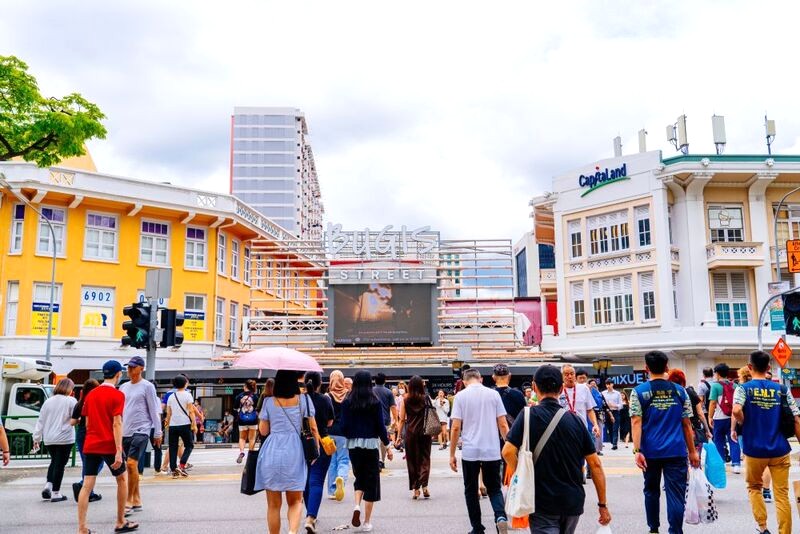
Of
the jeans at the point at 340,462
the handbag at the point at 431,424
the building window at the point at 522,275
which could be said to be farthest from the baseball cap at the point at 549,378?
the building window at the point at 522,275

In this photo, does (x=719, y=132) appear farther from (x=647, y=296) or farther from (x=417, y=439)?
(x=417, y=439)

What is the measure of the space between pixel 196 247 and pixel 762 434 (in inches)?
1214

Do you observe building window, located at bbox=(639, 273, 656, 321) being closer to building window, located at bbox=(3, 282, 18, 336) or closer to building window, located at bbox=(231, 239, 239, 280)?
building window, located at bbox=(231, 239, 239, 280)

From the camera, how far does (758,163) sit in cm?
3338

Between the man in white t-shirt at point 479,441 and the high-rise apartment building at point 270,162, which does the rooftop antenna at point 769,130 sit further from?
the high-rise apartment building at point 270,162

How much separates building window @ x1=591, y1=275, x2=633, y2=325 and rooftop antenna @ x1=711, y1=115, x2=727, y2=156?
8449 mm

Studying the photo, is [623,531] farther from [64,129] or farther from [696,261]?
[696,261]

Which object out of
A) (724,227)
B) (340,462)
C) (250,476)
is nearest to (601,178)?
(724,227)

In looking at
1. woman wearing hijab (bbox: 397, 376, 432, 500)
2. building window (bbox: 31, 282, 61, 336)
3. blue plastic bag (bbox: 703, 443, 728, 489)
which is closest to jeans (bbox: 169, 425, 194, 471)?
woman wearing hijab (bbox: 397, 376, 432, 500)

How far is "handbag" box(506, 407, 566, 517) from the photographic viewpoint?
16.7 ft

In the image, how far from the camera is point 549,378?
18.1 ft

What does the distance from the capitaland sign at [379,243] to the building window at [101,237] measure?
9.46m

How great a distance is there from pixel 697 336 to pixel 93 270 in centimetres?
2588

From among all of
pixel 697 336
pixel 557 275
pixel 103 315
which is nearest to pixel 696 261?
pixel 697 336
